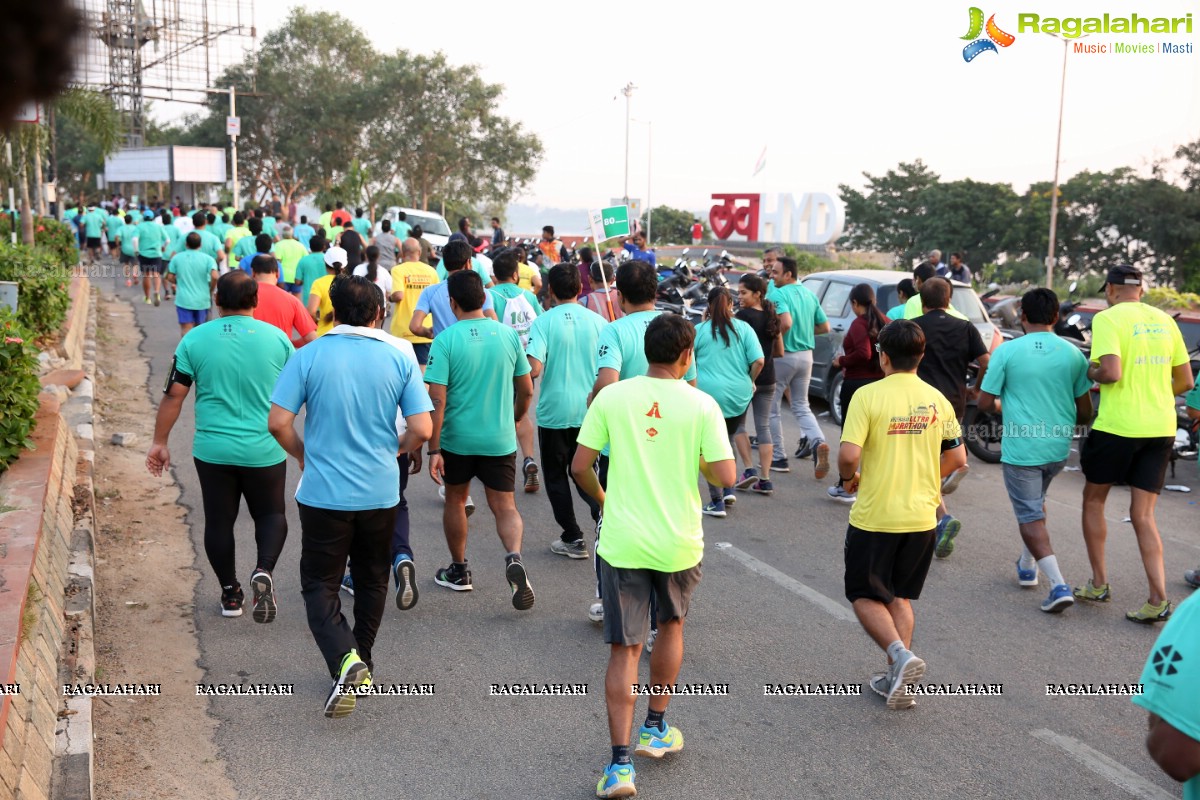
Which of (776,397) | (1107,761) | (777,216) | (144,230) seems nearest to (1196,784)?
(1107,761)

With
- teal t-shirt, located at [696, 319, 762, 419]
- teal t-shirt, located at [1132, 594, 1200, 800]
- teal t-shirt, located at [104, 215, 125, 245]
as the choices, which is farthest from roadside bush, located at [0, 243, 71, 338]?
teal t-shirt, located at [104, 215, 125, 245]

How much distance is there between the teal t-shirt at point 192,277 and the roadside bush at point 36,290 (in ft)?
4.29

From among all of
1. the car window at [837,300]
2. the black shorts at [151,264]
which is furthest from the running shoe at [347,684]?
the black shorts at [151,264]

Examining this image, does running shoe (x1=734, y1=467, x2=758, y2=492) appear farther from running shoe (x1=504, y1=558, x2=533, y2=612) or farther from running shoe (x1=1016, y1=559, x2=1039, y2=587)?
Answer: running shoe (x1=504, y1=558, x2=533, y2=612)

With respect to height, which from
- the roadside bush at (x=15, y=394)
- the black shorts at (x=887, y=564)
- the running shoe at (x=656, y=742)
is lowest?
the running shoe at (x=656, y=742)

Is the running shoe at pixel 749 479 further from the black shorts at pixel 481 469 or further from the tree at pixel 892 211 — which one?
the tree at pixel 892 211

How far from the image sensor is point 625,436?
4.14 metres

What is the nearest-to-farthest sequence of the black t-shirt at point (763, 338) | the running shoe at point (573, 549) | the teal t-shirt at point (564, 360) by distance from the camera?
the teal t-shirt at point (564, 360), the running shoe at point (573, 549), the black t-shirt at point (763, 338)

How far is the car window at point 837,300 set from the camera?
Answer: 12336 millimetres

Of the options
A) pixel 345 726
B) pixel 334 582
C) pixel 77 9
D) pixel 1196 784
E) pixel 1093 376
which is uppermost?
pixel 77 9

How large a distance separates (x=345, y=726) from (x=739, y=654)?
2056 mm

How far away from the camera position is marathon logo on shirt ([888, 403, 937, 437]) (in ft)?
16.1

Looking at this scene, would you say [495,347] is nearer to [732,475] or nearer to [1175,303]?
[732,475]

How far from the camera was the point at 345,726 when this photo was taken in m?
4.72
